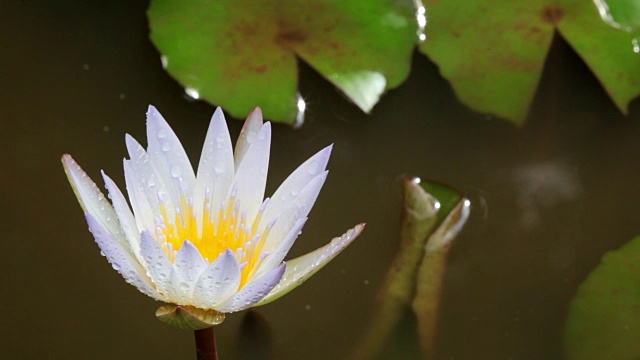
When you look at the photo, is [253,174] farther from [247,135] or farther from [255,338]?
[255,338]

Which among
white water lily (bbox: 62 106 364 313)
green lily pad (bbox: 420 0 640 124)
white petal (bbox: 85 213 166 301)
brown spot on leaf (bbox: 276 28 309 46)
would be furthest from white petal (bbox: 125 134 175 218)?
green lily pad (bbox: 420 0 640 124)

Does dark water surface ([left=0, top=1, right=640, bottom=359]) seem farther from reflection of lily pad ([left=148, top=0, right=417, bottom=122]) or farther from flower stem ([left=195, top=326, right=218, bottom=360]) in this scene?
flower stem ([left=195, top=326, right=218, bottom=360])

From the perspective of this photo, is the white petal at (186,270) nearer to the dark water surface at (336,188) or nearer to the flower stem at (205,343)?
the flower stem at (205,343)

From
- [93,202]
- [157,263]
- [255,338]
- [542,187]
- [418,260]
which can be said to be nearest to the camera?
[157,263]

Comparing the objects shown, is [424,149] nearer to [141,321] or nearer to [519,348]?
[519,348]

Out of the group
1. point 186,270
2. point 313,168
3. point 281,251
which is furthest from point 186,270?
point 313,168

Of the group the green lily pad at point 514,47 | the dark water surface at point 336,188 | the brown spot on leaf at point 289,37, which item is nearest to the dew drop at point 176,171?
the dark water surface at point 336,188

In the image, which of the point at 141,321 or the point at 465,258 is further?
A: the point at 465,258

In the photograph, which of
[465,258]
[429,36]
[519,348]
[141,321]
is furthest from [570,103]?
[141,321]
